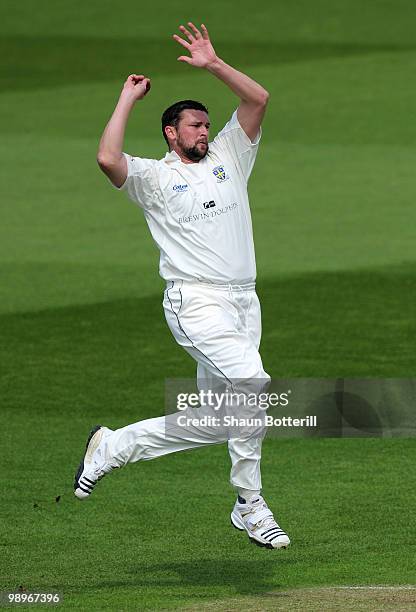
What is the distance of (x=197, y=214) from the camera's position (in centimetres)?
969

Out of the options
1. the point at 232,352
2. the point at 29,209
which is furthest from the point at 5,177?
the point at 232,352

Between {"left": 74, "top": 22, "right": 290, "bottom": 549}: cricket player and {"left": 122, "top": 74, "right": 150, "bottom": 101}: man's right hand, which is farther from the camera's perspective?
{"left": 122, "top": 74, "right": 150, "bottom": 101}: man's right hand

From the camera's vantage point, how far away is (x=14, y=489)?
1202 centimetres

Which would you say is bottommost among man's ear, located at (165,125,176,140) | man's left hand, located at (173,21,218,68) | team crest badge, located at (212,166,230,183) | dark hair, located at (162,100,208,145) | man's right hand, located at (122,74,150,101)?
team crest badge, located at (212,166,230,183)

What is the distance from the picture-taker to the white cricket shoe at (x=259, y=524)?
9.45 m

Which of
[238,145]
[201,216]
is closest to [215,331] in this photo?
[201,216]

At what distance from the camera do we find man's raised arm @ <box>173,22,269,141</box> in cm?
968

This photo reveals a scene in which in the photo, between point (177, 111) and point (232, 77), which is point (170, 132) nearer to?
point (177, 111)

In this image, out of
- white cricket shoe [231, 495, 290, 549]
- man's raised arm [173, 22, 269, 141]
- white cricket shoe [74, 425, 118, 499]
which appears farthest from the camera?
white cricket shoe [74, 425, 118, 499]

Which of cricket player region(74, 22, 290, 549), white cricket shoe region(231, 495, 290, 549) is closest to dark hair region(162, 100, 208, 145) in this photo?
cricket player region(74, 22, 290, 549)

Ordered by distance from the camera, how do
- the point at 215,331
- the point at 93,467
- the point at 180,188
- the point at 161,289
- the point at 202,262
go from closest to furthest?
the point at 215,331, the point at 202,262, the point at 180,188, the point at 93,467, the point at 161,289

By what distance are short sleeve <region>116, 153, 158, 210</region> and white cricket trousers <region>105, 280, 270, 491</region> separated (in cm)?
58

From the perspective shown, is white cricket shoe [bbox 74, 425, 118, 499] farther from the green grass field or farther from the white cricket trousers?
the green grass field

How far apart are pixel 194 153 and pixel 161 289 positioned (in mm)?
9787
